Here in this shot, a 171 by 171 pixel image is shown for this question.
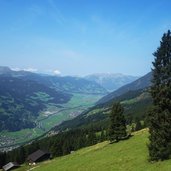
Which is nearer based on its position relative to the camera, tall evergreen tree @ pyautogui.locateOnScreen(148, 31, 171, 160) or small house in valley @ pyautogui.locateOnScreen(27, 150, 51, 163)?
tall evergreen tree @ pyautogui.locateOnScreen(148, 31, 171, 160)

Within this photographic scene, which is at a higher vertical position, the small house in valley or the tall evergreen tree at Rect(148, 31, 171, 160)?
the tall evergreen tree at Rect(148, 31, 171, 160)

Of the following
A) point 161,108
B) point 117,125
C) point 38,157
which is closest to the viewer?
point 161,108

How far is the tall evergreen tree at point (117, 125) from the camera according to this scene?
92.8 metres

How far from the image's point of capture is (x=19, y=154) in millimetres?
171750

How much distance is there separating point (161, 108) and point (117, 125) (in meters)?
44.7

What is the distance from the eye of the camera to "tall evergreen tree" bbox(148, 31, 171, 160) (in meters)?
49.5

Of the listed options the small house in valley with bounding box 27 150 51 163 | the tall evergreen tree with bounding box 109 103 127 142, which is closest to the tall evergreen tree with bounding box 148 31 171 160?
the tall evergreen tree with bounding box 109 103 127 142

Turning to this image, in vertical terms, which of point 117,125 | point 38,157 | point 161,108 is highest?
point 161,108

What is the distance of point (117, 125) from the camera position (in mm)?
94812

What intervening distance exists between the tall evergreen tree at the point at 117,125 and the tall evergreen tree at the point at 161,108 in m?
41.6

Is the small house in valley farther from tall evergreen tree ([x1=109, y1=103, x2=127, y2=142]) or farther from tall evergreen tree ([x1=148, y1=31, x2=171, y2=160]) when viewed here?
tall evergreen tree ([x1=148, y1=31, x2=171, y2=160])

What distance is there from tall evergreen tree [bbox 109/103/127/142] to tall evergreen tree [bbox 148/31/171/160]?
136 feet

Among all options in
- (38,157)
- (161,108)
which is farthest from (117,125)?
(38,157)

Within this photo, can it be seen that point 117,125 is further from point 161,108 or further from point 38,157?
point 38,157
